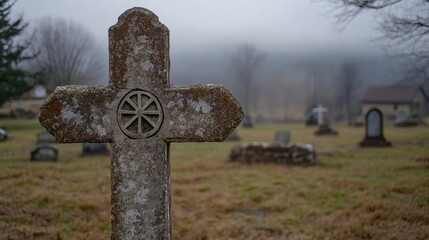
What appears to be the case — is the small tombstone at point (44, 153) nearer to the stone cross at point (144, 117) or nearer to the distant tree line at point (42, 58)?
the distant tree line at point (42, 58)

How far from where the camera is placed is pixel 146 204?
3449 millimetres

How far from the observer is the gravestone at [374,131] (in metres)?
18.1

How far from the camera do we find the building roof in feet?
193

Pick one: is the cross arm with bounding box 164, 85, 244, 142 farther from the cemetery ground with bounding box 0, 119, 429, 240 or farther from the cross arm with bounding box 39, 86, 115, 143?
the cemetery ground with bounding box 0, 119, 429, 240

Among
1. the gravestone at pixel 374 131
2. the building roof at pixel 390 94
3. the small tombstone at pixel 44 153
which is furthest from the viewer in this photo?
the building roof at pixel 390 94

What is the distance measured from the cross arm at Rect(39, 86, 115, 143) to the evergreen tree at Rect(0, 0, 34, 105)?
312 cm

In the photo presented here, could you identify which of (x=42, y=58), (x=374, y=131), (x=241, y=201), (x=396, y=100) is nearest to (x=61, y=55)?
(x=42, y=58)

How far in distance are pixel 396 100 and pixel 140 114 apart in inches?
2509

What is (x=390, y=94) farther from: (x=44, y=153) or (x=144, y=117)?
(x=144, y=117)

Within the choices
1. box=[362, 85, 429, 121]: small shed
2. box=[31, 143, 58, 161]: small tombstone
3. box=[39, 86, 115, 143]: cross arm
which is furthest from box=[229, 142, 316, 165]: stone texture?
box=[362, 85, 429, 121]: small shed

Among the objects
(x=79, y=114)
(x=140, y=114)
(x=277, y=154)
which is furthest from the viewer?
(x=277, y=154)

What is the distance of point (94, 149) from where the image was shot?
1466 cm

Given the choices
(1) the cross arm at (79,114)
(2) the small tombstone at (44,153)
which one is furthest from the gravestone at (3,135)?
(2) the small tombstone at (44,153)

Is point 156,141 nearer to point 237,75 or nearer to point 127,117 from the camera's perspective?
point 127,117
